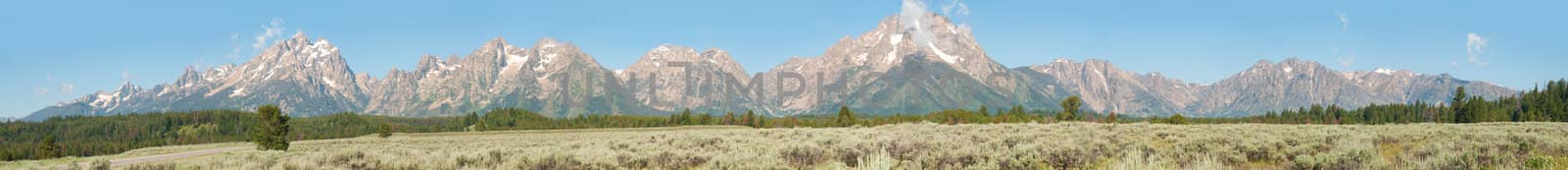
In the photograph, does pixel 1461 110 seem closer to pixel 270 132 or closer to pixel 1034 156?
pixel 1034 156

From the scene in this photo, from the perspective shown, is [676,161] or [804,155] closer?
[676,161]

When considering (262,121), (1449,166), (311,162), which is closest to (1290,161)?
(1449,166)

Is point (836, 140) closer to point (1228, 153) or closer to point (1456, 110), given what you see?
point (1228, 153)

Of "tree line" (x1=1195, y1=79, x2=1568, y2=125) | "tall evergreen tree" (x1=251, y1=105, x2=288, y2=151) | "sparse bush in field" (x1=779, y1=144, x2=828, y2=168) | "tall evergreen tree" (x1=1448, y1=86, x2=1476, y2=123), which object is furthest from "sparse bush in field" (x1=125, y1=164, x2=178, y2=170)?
"tall evergreen tree" (x1=1448, y1=86, x2=1476, y2=123)

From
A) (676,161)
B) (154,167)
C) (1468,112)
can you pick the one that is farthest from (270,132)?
(1468,112)

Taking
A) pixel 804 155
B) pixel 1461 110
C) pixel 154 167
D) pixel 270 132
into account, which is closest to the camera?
pixel 154 167

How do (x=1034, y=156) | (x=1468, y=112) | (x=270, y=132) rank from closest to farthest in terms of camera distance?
(x=1034, y=156) → (x=270, y=132) → (x=1468, y=112)

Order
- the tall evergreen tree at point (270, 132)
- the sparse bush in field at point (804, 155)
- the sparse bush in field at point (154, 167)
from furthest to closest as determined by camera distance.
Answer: the tall evergreen tree at point (270, 132) → the sparse bush in field at point (804, 155) → the sparse bush in field at point (154, 167)

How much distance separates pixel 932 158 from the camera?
61.1 feet

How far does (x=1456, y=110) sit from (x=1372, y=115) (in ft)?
95.4

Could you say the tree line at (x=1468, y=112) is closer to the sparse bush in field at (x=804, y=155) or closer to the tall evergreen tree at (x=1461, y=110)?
the tall evergreen tree at (x=1461, y=110)

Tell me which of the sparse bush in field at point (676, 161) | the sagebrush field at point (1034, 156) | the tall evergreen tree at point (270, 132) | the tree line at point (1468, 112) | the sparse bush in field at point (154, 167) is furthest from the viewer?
the tree line at point (1468, 112)

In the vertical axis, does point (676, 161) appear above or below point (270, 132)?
above

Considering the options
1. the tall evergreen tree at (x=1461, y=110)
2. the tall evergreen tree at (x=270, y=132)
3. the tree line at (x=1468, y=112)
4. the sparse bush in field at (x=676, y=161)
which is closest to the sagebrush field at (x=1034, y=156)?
the sparse bush in field at (x=676, y=161)
